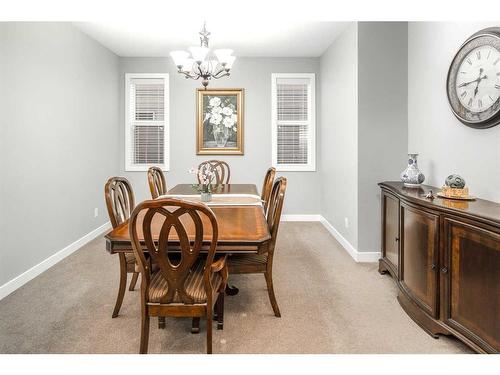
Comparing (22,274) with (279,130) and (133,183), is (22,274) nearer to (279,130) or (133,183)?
(133,183)

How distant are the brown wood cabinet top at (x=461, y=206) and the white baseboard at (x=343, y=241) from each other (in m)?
1.04

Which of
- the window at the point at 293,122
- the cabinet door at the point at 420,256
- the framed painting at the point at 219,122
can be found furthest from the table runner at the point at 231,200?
the window at the point at 293,122

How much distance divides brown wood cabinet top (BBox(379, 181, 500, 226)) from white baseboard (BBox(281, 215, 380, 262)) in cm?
104

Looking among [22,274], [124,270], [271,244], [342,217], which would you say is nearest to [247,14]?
[271,244]

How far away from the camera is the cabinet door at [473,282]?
1.50 meters

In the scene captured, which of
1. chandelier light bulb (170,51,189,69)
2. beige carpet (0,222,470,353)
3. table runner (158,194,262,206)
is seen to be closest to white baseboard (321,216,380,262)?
beige carpet (0,222,470,353)

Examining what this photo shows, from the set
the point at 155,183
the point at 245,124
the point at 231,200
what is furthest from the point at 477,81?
the point at 245,124

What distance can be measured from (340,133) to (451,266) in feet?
7.96

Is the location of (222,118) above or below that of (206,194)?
above

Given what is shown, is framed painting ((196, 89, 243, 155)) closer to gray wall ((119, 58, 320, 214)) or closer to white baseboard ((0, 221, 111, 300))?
gray wall ((119, 58, 320, 214))

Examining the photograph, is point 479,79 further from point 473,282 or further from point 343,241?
point 343,241

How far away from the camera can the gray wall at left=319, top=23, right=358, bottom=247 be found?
3.43 meters

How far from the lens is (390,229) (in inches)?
111

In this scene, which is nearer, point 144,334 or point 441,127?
point 144,334
